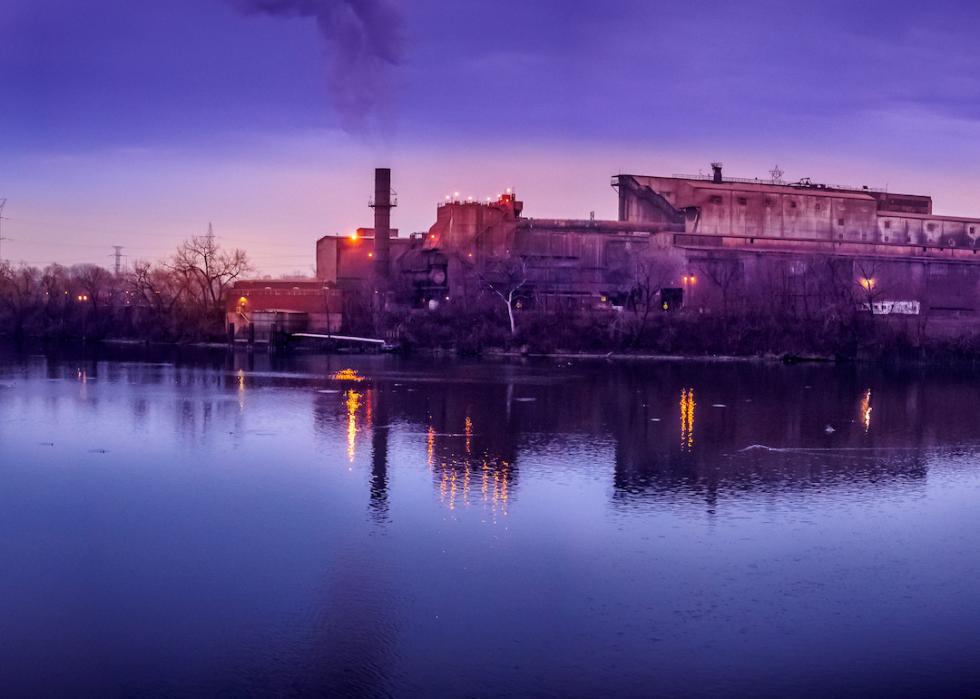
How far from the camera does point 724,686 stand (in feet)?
26.1

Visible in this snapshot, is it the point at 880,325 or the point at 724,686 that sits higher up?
the point at 880,325

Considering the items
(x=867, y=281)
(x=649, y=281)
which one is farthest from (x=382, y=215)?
(x=867, y=281)

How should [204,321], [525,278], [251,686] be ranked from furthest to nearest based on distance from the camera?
[204,321], [525,278], [251,686]

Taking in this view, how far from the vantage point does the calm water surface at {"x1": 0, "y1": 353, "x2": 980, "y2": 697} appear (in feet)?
27.1

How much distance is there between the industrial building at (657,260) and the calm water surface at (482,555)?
30.1m

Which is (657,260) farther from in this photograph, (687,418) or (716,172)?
(687,418)

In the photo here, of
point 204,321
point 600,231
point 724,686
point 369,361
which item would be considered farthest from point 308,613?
point 204,321

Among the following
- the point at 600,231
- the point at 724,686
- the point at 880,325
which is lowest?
the point at 724,686

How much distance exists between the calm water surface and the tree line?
37473 mm

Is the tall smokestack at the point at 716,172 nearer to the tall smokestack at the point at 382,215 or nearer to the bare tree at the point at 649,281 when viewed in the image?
the bare tree at the point at 649,281

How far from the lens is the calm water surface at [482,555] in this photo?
8.25 metres

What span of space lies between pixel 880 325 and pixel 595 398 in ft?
87.4

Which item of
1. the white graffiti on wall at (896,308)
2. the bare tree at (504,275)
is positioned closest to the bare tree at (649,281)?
the bare tree at (504,275)

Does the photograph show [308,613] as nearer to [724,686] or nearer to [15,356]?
[724,686]
